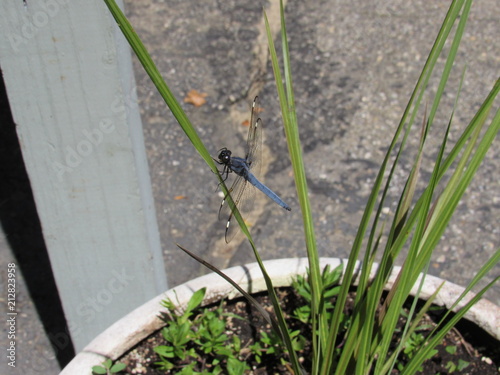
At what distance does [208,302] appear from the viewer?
1381 millimetres

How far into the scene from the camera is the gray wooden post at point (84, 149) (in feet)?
3.61

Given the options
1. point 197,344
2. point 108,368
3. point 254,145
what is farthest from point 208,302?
point 254,145

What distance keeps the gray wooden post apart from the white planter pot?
0.53 ft

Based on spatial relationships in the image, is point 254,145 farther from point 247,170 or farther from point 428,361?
point 428,361

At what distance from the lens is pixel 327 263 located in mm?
1389

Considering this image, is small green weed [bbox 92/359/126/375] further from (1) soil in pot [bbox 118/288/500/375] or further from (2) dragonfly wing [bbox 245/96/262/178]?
(2) dragonfly wing [bbox 245/96/262/178]

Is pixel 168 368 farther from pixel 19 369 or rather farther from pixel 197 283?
pixel 19 369

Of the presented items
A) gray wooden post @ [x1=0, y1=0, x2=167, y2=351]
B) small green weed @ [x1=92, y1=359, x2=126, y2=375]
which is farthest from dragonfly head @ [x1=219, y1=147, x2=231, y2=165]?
small green weed @ [x1=92, y1=359, x2=126, y2=375]

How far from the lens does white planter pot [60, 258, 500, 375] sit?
48.5 inches

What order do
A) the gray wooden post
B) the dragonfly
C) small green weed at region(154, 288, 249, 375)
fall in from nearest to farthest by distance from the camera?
1. the gray wooden post
2. small green weed at region(154, 288, 249, 375)
3. the dragonfly

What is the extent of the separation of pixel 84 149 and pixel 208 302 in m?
0.46

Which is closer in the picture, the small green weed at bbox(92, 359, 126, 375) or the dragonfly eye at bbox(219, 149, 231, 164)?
the small green weed at bbox(92, 359, 126, 375)

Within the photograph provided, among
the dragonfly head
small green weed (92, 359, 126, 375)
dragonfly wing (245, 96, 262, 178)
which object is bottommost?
small green weed (92, 359, 126, 375)

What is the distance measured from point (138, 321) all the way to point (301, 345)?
1.18 ft
